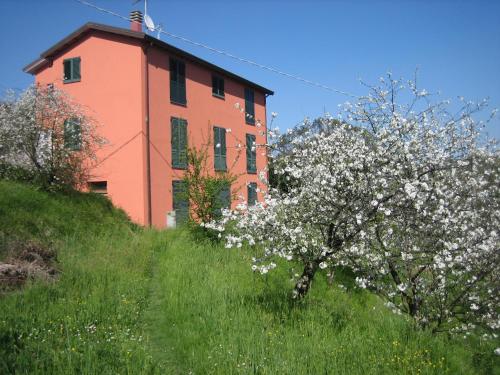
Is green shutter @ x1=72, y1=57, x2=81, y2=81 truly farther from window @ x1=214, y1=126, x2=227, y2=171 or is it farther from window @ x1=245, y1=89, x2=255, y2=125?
window @ x1=245, y1=89, x2=255, y2=125

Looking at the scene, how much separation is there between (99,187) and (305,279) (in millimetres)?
12949

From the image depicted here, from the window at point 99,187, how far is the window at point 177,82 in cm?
495

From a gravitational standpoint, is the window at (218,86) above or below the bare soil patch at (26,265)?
above

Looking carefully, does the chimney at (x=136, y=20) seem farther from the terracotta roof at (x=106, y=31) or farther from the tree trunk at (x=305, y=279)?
the tree trunk at (x=305, y=279)

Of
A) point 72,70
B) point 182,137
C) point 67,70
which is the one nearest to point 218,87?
point 182,137

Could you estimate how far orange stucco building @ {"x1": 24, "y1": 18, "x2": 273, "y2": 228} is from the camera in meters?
16.9

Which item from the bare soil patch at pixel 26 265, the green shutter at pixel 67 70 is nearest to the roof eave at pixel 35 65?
the green shutter at pixel 67 70

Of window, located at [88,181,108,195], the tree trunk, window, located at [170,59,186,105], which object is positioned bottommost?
the tree trunk

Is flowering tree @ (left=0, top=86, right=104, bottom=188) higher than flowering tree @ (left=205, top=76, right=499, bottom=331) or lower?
higher

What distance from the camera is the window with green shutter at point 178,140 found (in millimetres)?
18641

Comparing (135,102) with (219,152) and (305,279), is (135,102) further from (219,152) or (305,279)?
(305,279)

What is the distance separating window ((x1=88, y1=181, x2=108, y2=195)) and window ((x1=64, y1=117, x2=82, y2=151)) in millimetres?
1780

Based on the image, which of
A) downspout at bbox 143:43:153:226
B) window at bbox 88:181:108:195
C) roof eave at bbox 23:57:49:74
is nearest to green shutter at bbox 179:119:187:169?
downspout at bbox 143:43:153:226

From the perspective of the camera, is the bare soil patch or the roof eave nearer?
the bare soil patch
